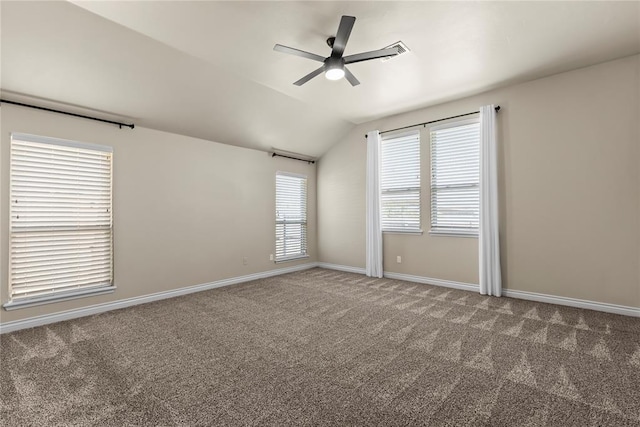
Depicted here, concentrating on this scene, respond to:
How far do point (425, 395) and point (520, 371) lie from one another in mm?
875

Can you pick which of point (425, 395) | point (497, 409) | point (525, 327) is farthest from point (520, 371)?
point (525, 327)

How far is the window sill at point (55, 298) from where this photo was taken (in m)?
3.15

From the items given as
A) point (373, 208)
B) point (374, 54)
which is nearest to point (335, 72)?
point (374, 54)

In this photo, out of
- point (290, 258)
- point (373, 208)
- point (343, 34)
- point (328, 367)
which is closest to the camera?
point (328, 367)

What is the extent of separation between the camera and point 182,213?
15.0ft

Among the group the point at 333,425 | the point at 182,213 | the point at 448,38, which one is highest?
the point at 448,38

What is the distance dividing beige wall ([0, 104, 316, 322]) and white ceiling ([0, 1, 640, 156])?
12.7 inches

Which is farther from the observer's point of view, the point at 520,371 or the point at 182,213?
the point at 182,213

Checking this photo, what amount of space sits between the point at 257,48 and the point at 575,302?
16.3 ft

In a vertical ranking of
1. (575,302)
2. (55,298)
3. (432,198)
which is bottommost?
(575,302)

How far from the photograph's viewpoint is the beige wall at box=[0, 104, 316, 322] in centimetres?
344

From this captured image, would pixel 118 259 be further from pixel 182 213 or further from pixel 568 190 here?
pixel 568 190

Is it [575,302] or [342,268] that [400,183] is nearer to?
[342,268]

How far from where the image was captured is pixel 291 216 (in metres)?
6.32
